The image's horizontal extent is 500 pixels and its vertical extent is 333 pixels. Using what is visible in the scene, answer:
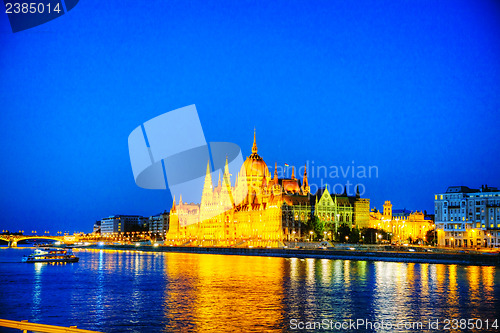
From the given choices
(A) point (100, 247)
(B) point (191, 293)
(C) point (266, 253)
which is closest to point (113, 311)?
(B) point (191, 293)

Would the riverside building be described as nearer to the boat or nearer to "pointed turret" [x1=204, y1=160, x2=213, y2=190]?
"pointed turret" [x1=204, y1=160, x2=213, y2=190]

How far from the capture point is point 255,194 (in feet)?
485

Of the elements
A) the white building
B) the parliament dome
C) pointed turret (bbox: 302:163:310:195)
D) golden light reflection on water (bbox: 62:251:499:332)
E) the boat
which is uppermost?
the parliament dome

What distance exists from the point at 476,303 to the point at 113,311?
63.0 ft

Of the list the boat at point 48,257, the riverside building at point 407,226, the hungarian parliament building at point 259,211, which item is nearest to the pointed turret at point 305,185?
the hungarian parliament building at point 259,211

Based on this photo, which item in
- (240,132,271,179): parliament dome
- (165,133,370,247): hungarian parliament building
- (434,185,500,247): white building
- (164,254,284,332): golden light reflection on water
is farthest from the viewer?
(240,132,271,179): parliament dome

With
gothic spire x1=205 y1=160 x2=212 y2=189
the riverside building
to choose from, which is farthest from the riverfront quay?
gothic spire x1=205 y1=160 x2=212 y2=189

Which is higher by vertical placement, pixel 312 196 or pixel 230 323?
pixel 312 196

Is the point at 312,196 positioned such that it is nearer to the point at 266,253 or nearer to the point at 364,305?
the point at 266,253

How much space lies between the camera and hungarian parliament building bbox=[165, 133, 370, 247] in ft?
403

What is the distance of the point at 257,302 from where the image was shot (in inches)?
1207

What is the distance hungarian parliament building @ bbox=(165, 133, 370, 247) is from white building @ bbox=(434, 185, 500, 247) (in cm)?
2305

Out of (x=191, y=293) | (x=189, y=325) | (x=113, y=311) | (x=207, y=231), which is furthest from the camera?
(x=207, y=231)

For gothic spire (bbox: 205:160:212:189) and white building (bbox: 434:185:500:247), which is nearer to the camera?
white building (bbox: 434:185:500:247)
